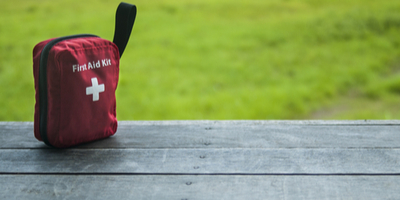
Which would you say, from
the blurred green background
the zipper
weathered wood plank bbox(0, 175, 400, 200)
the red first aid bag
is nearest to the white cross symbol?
the red first aid bag

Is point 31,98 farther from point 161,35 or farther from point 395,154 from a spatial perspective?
point 395,154

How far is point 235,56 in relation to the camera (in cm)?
402

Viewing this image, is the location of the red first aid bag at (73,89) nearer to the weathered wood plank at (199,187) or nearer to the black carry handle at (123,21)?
the black carry handle at (123,21)

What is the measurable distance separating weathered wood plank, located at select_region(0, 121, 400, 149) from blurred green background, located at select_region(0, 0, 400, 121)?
1.83 meters

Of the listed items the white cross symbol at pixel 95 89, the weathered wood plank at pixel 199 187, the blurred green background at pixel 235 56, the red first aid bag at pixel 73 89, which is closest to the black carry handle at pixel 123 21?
the red first aid bag at pixel 73 89

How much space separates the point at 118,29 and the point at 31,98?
280 centimetres

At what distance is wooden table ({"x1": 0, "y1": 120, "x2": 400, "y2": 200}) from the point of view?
0.65 metres

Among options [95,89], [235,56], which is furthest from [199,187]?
[235,56]

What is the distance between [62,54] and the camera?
79cm

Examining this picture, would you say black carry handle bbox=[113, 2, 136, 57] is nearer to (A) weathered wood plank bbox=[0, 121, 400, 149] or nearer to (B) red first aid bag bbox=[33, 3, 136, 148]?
(B) red first aid bag bbox=[33, 3, 136, 148]

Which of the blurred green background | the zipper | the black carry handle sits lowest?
the zipper

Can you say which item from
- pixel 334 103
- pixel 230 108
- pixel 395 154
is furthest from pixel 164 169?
pixel 334 103

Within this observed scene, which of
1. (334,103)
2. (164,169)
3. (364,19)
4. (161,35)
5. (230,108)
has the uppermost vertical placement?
(364,19)

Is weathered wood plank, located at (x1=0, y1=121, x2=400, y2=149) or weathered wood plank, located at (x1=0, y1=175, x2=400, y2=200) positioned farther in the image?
weathered wood plank, located at (x1=0, y1=121, x2=400, y2=149)
